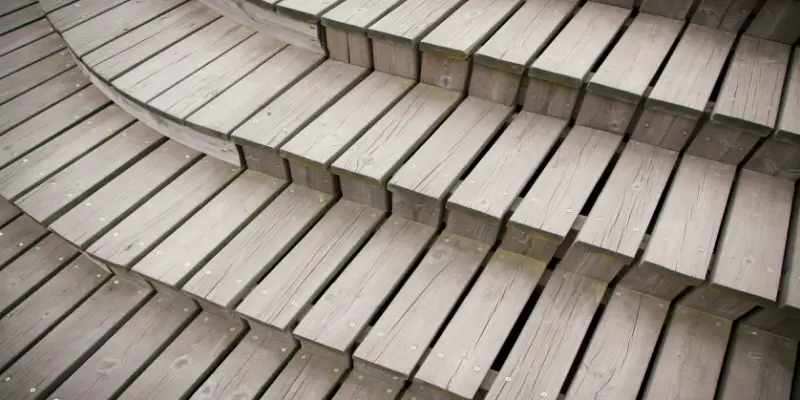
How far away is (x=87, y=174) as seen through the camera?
222 centimetres

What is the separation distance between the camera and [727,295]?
1659mm

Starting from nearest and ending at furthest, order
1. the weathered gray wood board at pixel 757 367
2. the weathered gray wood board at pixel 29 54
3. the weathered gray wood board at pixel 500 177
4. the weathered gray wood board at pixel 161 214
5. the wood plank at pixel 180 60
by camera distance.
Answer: the weathered gray wood board at pixel 757 367 → the weathered gray wood board at pixel 500 177 → the weathered gray wood board at pixel 161 214 → the wood plank at pixel 180 60 → the weathered gray wood board at pixel 29 54

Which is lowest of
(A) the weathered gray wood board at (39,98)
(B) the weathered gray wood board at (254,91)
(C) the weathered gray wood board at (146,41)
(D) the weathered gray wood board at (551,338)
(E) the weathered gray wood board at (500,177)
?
(D) the weathered gray wood board at (551,338)

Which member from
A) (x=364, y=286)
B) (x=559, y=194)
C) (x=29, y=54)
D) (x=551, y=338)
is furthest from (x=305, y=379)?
(x=29, y=54)

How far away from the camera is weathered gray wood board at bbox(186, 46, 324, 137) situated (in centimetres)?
212

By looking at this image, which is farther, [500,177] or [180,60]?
[180,60]

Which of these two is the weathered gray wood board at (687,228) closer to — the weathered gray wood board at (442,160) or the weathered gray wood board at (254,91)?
the weathered gray wood board at (442,160)

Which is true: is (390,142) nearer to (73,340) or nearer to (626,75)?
(626,75)

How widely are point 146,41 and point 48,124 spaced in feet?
2.01

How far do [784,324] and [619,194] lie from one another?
2.14 feet

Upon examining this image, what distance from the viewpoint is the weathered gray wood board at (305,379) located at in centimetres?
179

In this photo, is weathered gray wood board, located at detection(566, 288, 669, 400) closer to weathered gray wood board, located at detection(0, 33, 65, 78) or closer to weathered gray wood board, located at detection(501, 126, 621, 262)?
weathered gray wood board, located at detection(501, 126, 621, 262)

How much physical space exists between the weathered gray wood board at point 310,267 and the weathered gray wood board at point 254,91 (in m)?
0.56

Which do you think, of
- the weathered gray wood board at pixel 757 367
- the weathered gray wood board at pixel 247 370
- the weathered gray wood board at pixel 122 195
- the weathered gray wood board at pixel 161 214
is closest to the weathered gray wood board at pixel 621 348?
the weathered gray wood board at pixel 757 367
